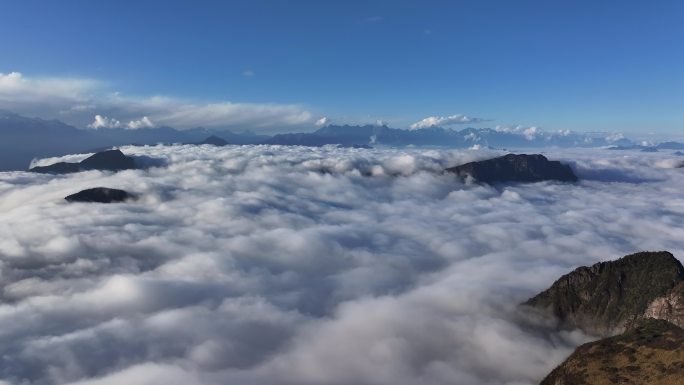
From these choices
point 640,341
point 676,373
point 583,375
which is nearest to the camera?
point 676,373

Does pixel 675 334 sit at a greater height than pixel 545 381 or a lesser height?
greater

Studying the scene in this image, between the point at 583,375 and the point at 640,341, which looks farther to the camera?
the point at 640,341

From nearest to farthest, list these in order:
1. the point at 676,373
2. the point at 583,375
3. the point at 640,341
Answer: the point at 676,373
the point at 583,375
the point at 640,341

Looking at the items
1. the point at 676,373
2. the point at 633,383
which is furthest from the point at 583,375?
the point at 676,373

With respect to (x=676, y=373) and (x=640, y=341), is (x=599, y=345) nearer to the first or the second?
(x=640, y=341)

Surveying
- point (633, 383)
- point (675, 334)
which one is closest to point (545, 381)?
point (633, 383)

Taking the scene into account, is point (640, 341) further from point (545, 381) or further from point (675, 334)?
point (545, 381)
